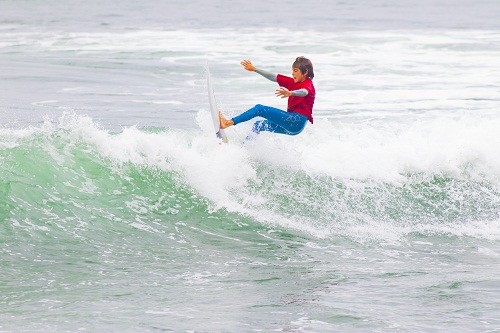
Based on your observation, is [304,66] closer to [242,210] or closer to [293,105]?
[293,105]

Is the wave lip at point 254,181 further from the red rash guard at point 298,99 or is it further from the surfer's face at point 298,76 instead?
the surfer's face at point 298,76

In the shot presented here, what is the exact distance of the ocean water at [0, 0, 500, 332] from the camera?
26.7 feet

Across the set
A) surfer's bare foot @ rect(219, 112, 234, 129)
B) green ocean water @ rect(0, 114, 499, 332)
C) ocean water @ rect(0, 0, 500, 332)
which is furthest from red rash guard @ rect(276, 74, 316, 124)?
green ocean water @ rect(0, 114, 499, 332)

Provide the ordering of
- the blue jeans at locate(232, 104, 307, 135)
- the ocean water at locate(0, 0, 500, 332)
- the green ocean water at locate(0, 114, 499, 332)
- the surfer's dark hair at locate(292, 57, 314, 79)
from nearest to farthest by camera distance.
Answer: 1. the green ocean water at locate(0, 114, 499, 332)
2. the ocean water at locate(0, 0, 500, 332)
3. the surfer's dark hair at locate(292, 57, 314, 79)
4. the blue jeans at locate(232, 104, 307, 135)

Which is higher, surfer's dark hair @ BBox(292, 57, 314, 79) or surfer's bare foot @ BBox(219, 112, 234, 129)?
surfer's dark hair @ BBox(292, 57, 314, 79)

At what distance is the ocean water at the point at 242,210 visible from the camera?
321 inches

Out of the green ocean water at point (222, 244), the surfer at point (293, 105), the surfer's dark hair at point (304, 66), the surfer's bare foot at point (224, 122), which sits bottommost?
the green ocean water at point (222, 244)

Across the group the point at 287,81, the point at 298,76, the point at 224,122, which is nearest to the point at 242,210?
the point at 224,122

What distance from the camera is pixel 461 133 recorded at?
15.1 meters

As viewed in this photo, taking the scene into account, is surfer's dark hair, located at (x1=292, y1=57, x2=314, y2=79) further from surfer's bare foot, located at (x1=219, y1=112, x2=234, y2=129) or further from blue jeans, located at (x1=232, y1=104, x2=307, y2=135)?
surfer's bare foot, located at (x1=219, y1=112, x2=234, y2=129)

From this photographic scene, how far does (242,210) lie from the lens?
1160 cm

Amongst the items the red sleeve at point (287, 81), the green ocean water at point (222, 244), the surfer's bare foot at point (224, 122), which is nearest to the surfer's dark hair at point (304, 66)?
the red sleeve at point (287, 81)

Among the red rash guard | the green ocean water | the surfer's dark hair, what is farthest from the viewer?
the red rash guard

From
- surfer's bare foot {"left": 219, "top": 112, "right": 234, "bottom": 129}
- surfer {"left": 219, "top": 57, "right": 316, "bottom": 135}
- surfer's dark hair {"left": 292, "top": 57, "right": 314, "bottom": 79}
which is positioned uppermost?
surfer's dark hair {"left": 292, "top": 57, "right": 314, "bottom": 79}
